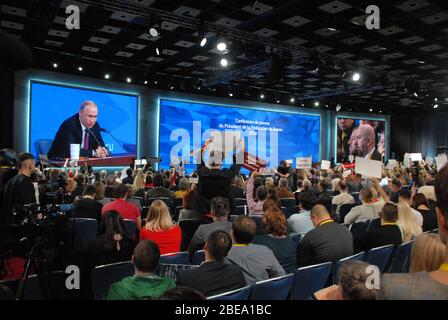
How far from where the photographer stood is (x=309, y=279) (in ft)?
9.72

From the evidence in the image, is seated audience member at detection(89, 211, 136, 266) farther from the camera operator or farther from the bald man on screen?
the bald man on screen

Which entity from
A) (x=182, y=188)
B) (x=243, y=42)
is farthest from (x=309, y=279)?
(x=243, y=42)

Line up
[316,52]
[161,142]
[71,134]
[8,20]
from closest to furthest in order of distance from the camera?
[8,20]
[316,52]
[71,134]
[161,142]

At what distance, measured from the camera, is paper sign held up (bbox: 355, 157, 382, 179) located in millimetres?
6297

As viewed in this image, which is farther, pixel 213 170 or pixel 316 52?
pixel 316 52

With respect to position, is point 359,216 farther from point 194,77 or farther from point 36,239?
point 194,77

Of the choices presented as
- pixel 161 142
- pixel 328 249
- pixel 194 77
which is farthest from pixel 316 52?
pixel 328 249

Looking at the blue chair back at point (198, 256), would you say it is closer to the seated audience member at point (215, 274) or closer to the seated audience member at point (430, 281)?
the seated audience member at point (215, 274)

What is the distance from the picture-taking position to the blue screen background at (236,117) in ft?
50.2

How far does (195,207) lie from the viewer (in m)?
5.13

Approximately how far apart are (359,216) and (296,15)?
205 inches

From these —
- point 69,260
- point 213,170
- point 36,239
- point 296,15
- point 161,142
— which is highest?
point 296,15

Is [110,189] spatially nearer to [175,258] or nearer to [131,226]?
[131,226]

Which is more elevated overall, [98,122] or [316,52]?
[316,52]
